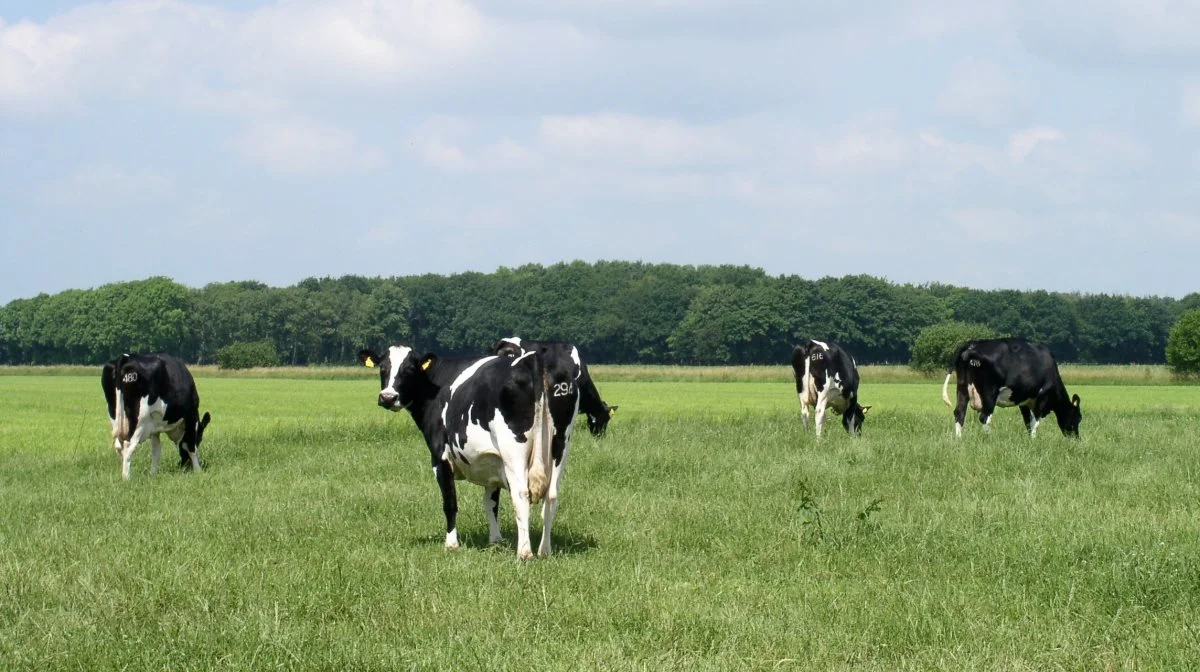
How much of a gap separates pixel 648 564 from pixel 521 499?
3.93 ft

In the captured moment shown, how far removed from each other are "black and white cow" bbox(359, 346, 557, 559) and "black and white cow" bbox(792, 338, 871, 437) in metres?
12.1

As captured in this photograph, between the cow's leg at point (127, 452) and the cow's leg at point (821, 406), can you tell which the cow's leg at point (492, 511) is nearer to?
the cow's leg at point (127, 452)

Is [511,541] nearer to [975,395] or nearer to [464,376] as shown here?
[464,376]

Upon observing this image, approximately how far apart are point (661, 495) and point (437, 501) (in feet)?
8.25

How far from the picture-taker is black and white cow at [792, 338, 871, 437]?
22453mm

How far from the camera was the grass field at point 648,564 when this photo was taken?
23.2ft

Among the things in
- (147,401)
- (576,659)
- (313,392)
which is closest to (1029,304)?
(313,392)

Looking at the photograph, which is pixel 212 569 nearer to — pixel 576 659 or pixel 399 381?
pixel 399 381

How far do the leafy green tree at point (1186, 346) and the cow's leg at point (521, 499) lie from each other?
199 feet

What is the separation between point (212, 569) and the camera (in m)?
9.44

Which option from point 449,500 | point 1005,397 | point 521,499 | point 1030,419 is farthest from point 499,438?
point 1030,419

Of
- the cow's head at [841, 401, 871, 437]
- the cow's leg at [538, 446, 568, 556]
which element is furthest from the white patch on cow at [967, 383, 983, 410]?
the cow's leg at [538, 446, 568, 556]

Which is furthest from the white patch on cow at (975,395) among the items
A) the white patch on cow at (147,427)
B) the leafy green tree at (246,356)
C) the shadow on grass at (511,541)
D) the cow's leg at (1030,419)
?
the leafy green tree at (246,356)

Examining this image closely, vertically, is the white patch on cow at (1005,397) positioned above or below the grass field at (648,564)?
above
